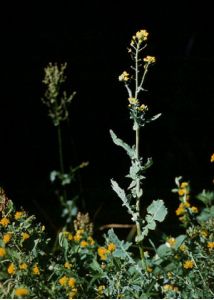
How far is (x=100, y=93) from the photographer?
4.80 m

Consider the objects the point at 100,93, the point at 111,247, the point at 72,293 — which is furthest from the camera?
the point at 100,93

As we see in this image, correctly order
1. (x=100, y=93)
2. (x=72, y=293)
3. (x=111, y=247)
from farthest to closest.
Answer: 1. (x=100, y=93)
2. (x=111, y=247)
3. (x=72, y=293)

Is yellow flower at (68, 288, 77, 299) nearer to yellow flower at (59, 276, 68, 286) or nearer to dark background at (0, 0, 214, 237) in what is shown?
yellow flower at (59, 276, 68, 286)

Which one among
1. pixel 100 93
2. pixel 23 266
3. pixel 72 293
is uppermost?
pixel 100 93

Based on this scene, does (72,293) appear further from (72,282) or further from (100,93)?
(100,93)

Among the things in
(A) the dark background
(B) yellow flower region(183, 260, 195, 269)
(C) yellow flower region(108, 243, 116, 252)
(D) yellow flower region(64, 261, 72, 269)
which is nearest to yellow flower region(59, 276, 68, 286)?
(D) yellow flower region(64, 261, 72, 269)

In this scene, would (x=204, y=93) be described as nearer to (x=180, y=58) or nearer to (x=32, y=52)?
(x=180, y=58)

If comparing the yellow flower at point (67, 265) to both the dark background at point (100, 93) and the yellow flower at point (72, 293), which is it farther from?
the dark background at point (100, 93)

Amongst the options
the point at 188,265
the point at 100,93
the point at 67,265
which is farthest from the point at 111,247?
the point at 100,93

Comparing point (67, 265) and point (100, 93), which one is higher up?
point (100, 93)

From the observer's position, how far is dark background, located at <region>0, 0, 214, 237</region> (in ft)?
15.1

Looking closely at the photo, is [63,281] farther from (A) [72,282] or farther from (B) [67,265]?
(B) [67,265]

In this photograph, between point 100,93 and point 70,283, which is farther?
point 100,93

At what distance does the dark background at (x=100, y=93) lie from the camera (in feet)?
15.1
